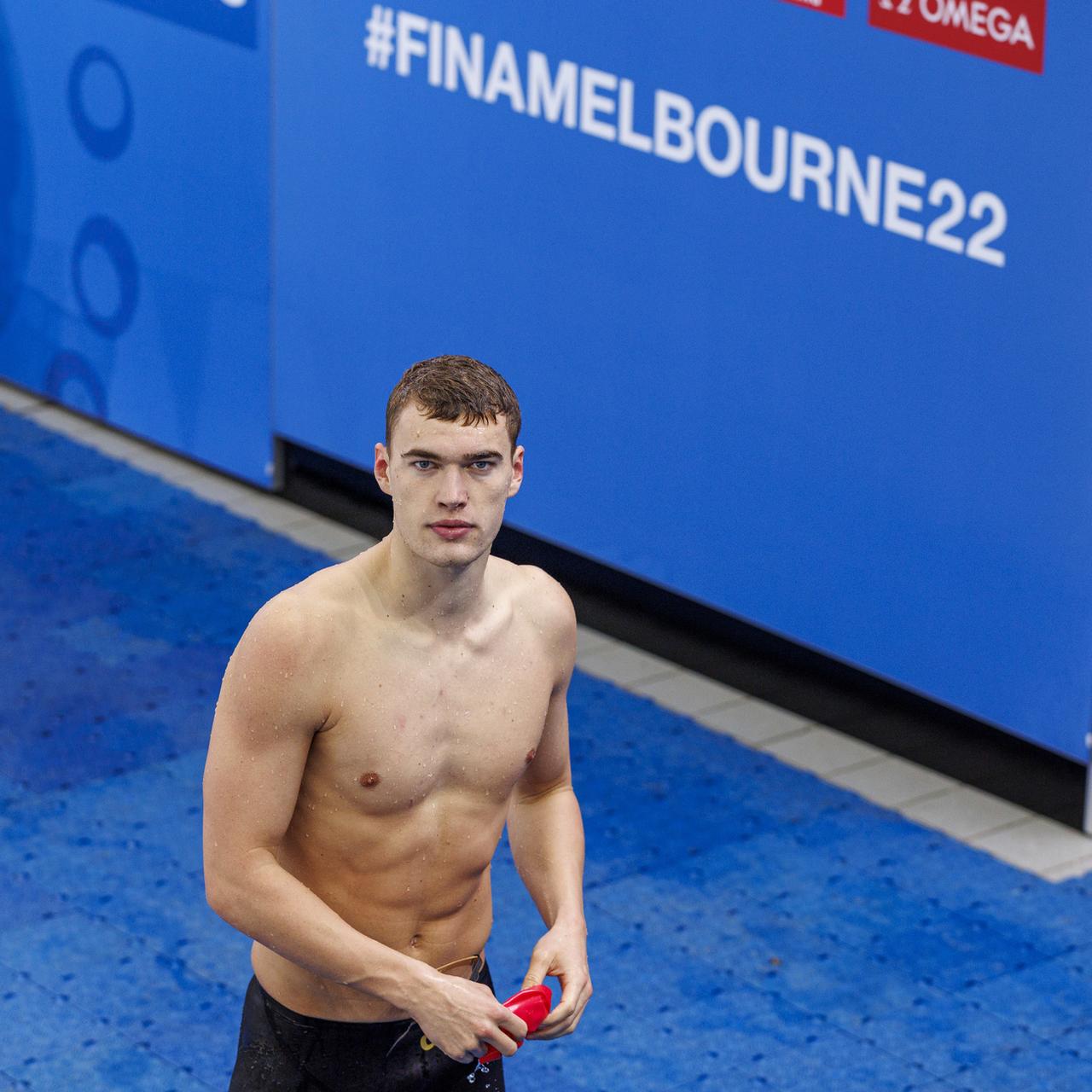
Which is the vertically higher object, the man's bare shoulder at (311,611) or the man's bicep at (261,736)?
the man's bare shoulder at (311,611)

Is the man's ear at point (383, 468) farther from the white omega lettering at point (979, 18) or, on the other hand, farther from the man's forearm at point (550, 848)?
the white omega lettering at point (979, 18)

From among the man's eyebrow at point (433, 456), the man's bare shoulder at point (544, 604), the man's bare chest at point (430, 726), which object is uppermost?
the man's eyebrow at point (433, 456)

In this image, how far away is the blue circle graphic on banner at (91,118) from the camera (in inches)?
318

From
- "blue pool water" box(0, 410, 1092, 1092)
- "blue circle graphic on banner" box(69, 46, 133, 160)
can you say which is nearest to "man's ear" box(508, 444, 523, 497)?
"blue pool water" box(0, 410, 1092, 1092)

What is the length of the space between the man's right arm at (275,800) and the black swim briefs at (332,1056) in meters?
0.29

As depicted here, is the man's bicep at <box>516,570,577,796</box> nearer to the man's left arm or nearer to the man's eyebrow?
the man's left arm

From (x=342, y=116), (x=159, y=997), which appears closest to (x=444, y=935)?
(x=159, y=997)

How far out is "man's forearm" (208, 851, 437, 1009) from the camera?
288 centimetres

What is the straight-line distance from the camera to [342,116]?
7297 mm

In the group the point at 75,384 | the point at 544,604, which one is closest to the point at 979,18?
the point at 544,604

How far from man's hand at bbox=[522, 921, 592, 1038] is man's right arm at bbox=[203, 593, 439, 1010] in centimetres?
17

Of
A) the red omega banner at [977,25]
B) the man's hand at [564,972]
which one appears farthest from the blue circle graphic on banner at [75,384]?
the man's hand at [564,972]

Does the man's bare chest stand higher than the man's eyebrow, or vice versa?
the man's eyebrow

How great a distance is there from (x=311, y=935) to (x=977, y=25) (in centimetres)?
346
